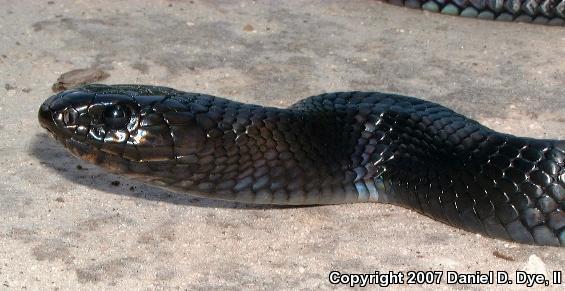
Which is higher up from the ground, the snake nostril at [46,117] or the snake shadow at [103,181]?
the snake nostril at [46,117]

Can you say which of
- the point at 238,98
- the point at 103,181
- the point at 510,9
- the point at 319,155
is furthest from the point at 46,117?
the point at 510,9

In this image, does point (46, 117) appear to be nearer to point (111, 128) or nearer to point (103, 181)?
point (111, 128)

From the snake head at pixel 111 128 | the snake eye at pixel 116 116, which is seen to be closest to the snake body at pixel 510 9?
the snake head at pixel 111 128

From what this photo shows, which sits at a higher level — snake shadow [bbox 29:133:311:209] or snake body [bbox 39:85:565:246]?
snake body [bbox 39:85:565:246]

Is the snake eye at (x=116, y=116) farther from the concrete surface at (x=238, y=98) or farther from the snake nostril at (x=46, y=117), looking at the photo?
the concrete surface at (x=238, y=98)

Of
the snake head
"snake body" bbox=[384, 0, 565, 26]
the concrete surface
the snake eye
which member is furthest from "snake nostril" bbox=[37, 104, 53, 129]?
"snake body" bbox=[384, 0, 565, 26]

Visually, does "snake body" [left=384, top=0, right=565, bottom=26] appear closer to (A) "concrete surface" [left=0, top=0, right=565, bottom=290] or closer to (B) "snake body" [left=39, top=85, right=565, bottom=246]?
(A) "concrete surface" [left=0, top=0, right=565, bottom=290]

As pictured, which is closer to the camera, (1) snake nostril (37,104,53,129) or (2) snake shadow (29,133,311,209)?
(1) snake nostril (37,104,53,129)
